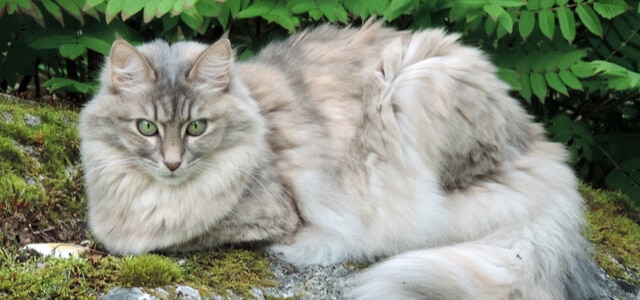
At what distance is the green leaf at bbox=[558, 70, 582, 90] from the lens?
4.19 metres

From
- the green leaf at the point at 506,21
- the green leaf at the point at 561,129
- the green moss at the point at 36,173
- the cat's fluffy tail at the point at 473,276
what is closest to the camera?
the cat's fluffy tail at the point at 473,276

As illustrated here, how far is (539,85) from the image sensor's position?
14.1 feet

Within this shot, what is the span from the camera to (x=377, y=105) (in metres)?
3.63

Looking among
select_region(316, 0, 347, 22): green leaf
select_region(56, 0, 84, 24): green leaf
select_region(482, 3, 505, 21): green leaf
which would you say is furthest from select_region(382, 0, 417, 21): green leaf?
select_region(56, 0, 84, 24): green leaf

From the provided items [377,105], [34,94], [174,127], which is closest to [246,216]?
[174,127]

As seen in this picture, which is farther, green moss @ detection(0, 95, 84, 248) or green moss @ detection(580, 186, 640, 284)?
green moss @ detection(580, 186, 640, 284)

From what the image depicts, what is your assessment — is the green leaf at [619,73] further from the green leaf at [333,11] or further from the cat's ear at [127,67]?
the cat's ear at [127,67]

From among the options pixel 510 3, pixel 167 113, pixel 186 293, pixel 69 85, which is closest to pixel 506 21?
pixel 510 3

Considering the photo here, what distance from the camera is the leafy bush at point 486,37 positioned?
13.3ft

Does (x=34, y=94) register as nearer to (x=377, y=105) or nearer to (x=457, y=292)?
(x=377, y=105)

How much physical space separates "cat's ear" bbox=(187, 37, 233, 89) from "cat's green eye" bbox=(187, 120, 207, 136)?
166 millimetres

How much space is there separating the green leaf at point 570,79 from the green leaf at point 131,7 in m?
2.24

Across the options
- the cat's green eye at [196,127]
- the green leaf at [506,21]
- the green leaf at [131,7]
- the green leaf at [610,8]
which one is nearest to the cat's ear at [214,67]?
the cat's green eye at [196,127]

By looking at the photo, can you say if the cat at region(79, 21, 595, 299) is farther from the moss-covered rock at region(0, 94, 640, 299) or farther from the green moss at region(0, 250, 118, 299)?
the green moss at region(0, 250, 118, 299)
